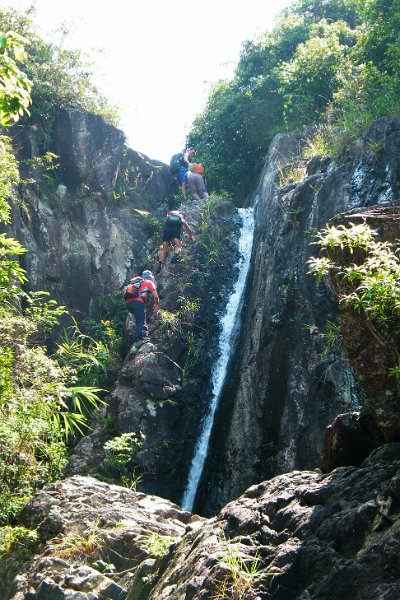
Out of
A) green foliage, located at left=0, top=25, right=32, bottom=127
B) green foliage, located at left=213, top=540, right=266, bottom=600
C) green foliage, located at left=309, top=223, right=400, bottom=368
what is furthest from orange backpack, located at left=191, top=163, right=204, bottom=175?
green foliage, located at left=213, top=540, right=266, bottom=600

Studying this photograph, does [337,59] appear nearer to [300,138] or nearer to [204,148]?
[300,138]

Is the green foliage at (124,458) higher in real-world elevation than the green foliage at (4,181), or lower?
lower

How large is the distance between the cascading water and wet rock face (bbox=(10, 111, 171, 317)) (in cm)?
291

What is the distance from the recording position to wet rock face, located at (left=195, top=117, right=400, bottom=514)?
10070 millimetres

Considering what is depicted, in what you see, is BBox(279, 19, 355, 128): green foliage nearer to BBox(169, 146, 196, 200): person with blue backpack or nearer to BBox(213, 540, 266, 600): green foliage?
BBox(169, 146, 196, 200): person with blue backpack

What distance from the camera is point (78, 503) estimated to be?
7.85m

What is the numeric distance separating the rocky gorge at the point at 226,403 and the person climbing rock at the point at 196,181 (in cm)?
113

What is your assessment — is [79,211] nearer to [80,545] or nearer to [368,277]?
[80,545]

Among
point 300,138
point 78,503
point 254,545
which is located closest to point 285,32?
point 300,138

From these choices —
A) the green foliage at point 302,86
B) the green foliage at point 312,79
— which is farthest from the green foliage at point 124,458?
the green foliage at point 312,79

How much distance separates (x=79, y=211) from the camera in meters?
18.0

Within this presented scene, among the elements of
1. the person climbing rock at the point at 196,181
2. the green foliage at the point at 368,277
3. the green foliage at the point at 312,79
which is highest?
the green foliage at the point at 312,79

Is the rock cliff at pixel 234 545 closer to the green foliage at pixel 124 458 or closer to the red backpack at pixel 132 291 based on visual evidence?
the green foliage at pixel 124 458

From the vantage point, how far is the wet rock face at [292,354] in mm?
10070
